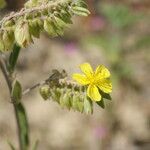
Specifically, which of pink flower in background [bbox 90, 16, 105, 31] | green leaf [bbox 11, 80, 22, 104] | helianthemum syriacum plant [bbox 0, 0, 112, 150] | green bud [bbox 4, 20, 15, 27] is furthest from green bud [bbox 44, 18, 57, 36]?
pink flower in background [bbox 90, 16, 105, 31]

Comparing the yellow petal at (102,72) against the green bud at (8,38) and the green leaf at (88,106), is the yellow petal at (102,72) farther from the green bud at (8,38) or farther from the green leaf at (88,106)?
the green bud at (8,38)

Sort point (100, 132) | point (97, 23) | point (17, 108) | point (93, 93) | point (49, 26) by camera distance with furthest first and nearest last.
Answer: point (97, 23), point (100, 132), point (17, 108), point (93, 93), point (49, 26)

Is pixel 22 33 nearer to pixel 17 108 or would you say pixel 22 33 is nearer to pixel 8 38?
pixel 8 38

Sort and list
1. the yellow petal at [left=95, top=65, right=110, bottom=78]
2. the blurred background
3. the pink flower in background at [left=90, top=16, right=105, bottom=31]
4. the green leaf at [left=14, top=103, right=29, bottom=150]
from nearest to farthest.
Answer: the yellow petal at [left=95, top=65, right=110, bottom=78] < the green leaf at [left=14, top=103, right=29, bottom=150] < the blurred background < the pink flower in background at [left=90, top=16, right=105, bottom=31]

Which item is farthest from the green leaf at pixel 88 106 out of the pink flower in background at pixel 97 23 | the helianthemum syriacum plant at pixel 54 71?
the pink flower in background at pixel 97 23

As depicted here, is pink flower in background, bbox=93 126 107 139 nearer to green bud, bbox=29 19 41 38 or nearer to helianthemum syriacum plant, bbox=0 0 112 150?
helianthemum syriacum plant, bbox=0 0 112 150

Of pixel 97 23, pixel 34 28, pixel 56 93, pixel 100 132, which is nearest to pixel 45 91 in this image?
pixel 56 93
